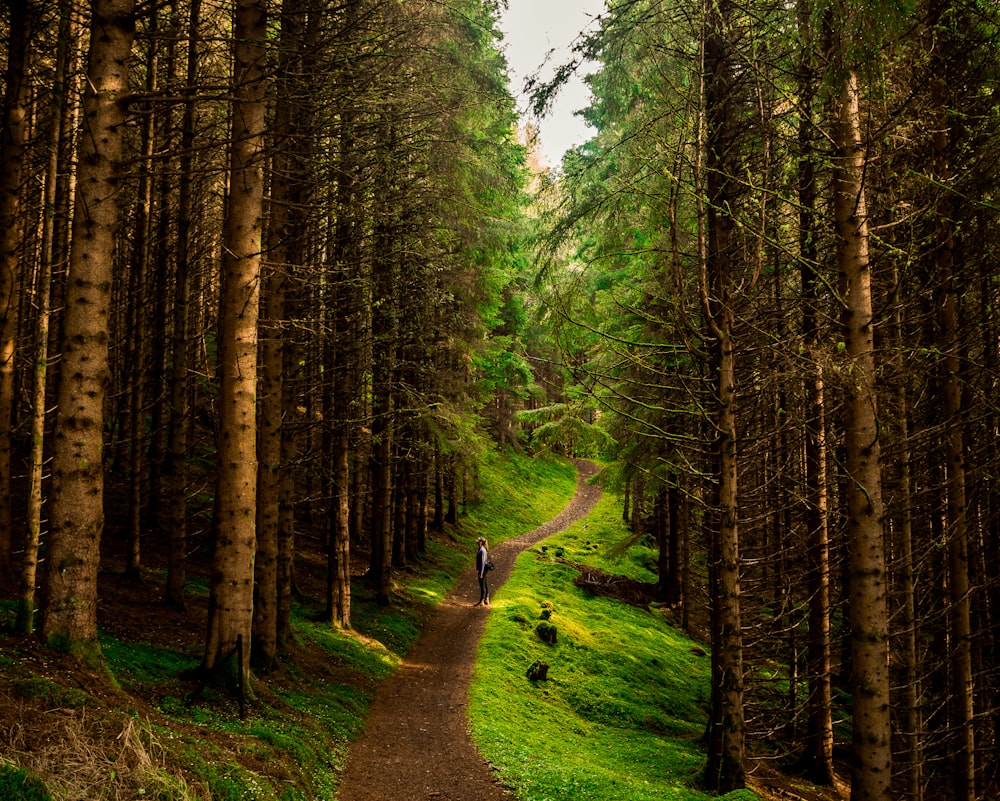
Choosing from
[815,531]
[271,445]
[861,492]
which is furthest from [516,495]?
[861,492]

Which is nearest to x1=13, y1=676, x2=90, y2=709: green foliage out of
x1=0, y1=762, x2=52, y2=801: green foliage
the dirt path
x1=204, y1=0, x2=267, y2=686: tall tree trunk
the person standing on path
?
x1=0, y1=762, x2=52, y2=801: green foliage

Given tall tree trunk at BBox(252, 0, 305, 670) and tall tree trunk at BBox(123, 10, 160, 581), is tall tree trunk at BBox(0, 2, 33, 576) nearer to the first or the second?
tall tree trunk at BBox(123, 10, 160, 581)

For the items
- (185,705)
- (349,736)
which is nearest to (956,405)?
(349,736)

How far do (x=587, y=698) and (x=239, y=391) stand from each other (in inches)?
445

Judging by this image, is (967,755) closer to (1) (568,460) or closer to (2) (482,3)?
(2) (482,3)

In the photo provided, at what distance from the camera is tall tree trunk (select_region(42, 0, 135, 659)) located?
18.3ft

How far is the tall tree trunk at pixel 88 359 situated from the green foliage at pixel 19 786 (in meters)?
1.99

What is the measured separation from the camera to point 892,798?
226 inches

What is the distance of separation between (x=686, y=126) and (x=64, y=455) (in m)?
6.92

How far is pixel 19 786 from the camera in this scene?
12.1 ft

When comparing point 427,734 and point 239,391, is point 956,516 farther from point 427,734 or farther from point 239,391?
point 239,391

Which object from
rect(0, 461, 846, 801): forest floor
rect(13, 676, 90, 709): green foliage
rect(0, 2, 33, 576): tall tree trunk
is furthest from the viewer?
rect(0, 2, 33, 576): tall tree trunk

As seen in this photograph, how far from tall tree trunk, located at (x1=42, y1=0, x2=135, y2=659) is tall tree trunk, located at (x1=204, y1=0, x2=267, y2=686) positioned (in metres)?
1.75

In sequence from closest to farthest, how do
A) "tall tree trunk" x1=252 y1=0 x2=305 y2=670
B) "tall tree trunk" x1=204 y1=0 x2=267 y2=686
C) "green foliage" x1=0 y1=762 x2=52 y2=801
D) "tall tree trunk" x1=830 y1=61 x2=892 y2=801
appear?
1. "green foliage" x1=0 y1=762 x2=52 y2=801
2. "tall tree trunk" x1=830 y1=61 x2=892 y2=801
3. "tall tree trunk" x1=204 y1=0 x2=267 y2=686
4. "tall tree trunk" x1=252 y1=0 x2=305 y2=670
